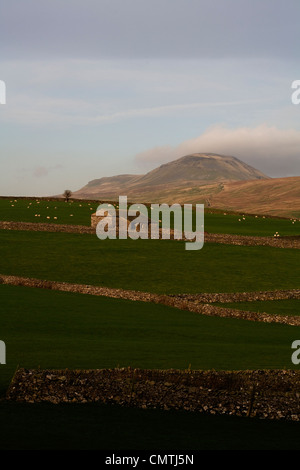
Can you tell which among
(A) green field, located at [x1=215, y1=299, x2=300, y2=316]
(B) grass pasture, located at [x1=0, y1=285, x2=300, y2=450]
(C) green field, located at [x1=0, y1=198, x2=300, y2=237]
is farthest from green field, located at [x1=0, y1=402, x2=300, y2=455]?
(C) green field, located at [x1=0, y1=198, x2=300, y2=237]

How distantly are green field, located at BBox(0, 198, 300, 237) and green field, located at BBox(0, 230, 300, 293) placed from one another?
1358 centimetres

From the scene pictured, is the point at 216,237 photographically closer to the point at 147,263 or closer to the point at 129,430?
the point at 147,263

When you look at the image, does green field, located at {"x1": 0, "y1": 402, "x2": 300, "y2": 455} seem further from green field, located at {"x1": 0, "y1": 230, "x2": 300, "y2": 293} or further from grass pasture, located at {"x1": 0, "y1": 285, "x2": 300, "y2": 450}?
green field, located at {"x1": 0, "y1": 230, "x2": 300, "y2": 293}

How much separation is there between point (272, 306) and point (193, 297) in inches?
221

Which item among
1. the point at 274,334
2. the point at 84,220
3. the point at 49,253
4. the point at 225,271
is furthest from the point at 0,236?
the point at 274,334

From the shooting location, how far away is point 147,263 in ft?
177

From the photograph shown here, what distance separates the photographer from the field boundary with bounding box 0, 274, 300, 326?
35844 millimetres

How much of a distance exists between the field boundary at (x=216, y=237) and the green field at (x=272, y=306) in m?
27.0

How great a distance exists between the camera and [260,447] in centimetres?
1540

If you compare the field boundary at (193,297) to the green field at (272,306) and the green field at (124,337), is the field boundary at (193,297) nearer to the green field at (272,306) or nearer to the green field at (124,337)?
the green field at (272,306)

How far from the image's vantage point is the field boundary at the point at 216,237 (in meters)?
69.6
